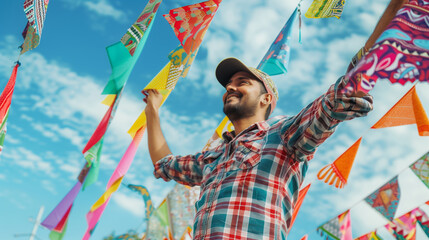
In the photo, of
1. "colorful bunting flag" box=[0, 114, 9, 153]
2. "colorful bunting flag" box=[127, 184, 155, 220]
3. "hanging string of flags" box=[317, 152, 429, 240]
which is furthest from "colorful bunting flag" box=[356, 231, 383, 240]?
"colorful bunting flag" box=[0, 114, 9, 153]

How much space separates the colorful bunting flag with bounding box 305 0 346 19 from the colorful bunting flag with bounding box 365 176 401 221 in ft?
8.23

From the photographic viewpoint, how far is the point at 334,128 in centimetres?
133

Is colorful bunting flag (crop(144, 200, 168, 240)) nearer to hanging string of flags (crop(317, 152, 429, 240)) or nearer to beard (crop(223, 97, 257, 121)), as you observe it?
hanging string of flags (crop(317, 152, 429, 240))

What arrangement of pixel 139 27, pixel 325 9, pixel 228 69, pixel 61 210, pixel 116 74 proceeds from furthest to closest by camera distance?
pixel 61 210 < pixel 325 9 < pixel 139 27 < pixel 116 74 < pixel 228 69

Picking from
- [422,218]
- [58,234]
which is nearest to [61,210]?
[58,234]

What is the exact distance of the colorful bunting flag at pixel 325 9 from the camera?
3.19 metres

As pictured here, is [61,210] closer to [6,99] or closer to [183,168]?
[6,99]

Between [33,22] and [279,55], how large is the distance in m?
2.02

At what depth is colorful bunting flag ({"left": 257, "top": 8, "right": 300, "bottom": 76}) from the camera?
3.36 meters

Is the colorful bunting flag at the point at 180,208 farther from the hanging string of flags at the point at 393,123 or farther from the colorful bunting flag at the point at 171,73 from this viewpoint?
the colorful bunting flag at the point at 171,73

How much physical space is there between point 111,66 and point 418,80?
1847 millimetres

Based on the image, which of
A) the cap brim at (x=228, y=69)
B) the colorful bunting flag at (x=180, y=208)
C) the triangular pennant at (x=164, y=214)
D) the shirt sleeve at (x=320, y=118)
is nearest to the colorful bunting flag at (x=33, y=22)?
the cap brim at (x=228, y=69)

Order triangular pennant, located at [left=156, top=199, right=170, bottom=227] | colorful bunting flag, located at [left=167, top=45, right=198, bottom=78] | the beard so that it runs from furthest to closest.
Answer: triangular pennant, located at [left=156, top=199, right=170, bottom=227] < colorful bunting flag, located at [left=167, top=45, right=198, bottom=78] < the beard

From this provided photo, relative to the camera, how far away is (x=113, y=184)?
386 cm
